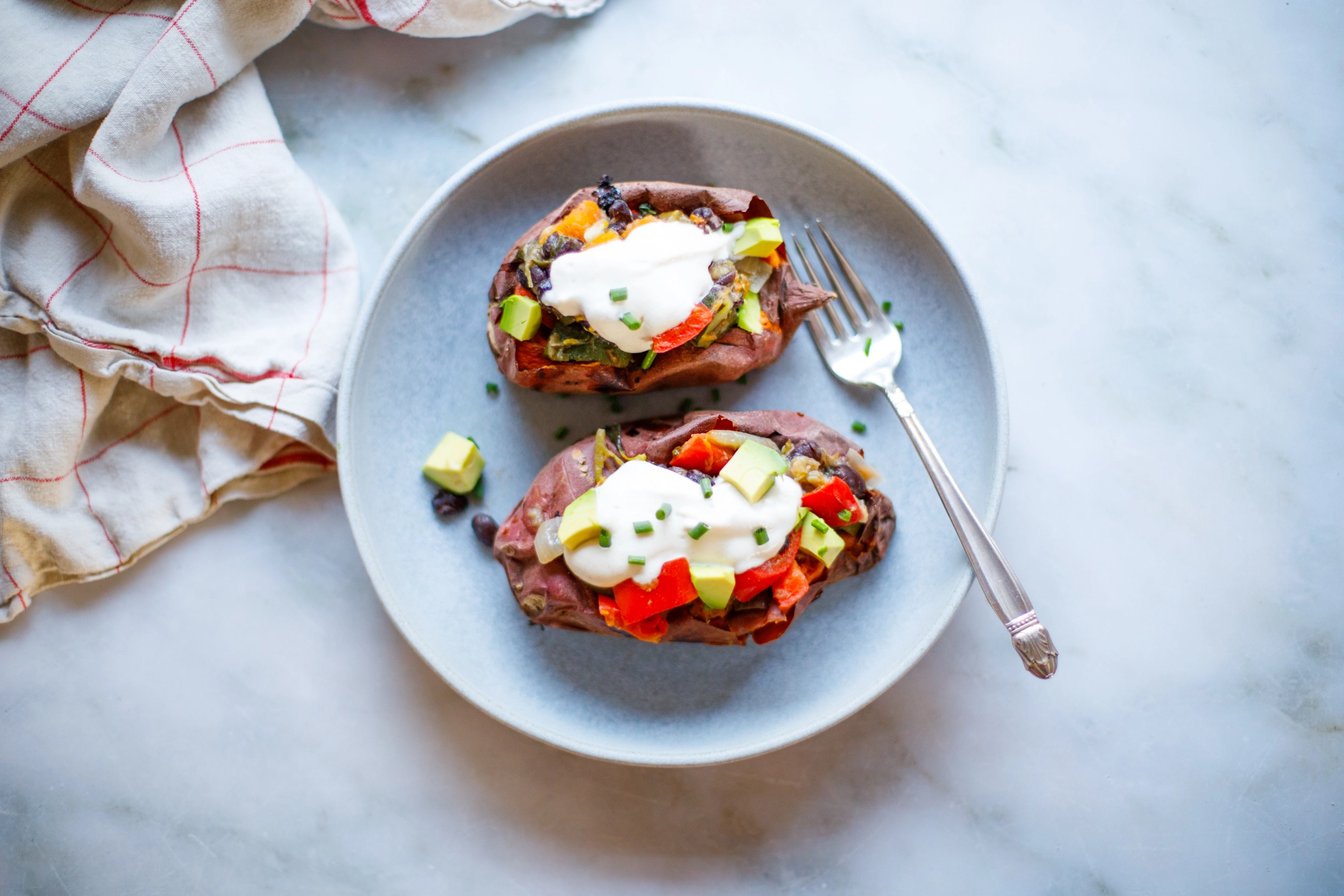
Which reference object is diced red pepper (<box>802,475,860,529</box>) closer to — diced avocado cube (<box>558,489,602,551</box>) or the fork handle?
the fork handle

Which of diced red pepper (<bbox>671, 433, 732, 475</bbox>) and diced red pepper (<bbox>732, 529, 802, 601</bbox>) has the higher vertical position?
diced red pepper (<bbox>671, 433, 732, 475</bbox>)

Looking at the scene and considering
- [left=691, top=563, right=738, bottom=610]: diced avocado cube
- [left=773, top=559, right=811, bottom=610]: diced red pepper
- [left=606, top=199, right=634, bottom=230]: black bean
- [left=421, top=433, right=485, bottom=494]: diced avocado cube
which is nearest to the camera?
[left=691, top=563, right=738, bottom=610]: diced avocado cube

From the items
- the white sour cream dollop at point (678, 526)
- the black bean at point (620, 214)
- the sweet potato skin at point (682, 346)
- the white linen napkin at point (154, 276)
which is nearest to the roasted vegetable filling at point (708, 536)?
the white sour cream dollop at point (678, 526)

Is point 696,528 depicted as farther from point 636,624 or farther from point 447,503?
point 447,503

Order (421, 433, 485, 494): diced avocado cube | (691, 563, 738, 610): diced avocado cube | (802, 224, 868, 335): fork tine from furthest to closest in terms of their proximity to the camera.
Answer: (802, 224, 868, 335): fork tine, (421, 433, 485, 494): diced avocado cube, (691, 563, 738, 610): diced avocado cube

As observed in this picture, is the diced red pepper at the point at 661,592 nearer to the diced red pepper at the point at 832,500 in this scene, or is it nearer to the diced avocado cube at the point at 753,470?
the diced avocado cube at the point at 753,470

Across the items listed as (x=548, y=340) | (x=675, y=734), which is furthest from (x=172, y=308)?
(x=675, y=734)

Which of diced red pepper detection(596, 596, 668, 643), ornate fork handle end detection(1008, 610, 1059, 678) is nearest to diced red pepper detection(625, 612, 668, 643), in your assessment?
diced red pepper detection(596, 596, 668, 643)
